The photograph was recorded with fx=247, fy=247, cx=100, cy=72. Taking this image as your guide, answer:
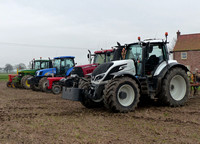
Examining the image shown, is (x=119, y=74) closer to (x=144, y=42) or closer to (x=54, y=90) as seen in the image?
(x=144, y=42)

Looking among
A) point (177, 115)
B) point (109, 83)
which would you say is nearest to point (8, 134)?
point (109, 83)

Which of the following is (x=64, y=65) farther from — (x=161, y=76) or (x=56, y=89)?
(x=161, y=76)

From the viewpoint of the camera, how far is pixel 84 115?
25.2ft

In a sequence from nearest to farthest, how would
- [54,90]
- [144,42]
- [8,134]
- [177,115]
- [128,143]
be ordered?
[128,143], [8,134], [177,115], [144,42], [54,90]

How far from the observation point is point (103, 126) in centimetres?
623

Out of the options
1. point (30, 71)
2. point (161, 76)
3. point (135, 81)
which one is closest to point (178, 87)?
point (161, 76)

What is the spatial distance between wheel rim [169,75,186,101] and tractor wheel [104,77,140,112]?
201cm

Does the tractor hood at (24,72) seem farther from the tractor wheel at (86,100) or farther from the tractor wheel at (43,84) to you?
the tractor wheel at (86,100)

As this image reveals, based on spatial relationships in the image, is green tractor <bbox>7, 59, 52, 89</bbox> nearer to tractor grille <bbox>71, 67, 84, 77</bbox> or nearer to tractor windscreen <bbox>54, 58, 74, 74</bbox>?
tractor windscreen <bbox>54, 58, 74, 74</bbox>

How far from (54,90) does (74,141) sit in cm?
1104

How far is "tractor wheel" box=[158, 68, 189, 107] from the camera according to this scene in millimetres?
8727

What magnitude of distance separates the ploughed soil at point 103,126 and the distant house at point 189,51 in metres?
29.4

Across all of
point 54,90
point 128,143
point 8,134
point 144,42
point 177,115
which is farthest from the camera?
point 54,90

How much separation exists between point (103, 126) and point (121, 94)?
5.79 feet
